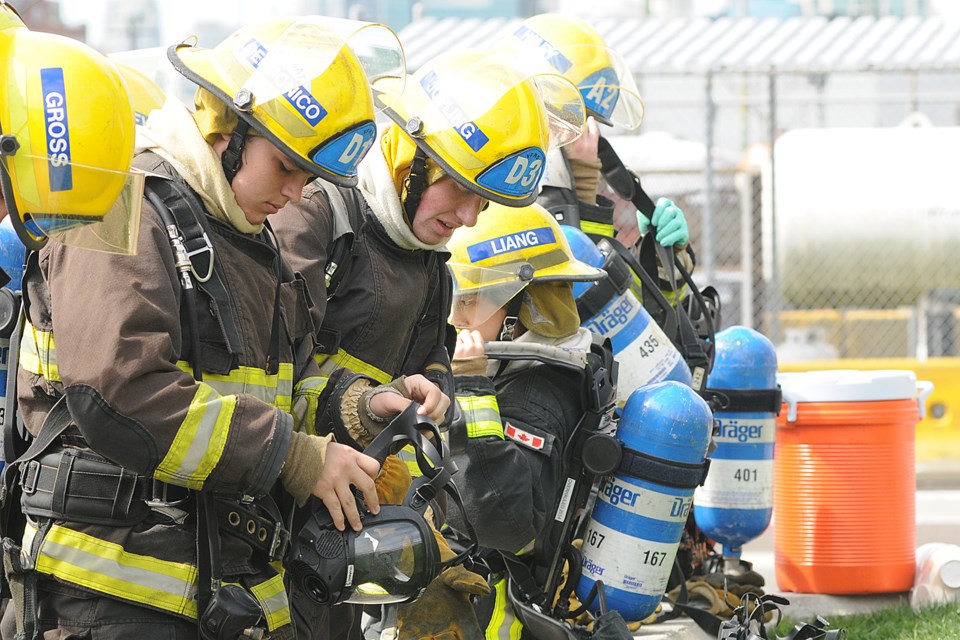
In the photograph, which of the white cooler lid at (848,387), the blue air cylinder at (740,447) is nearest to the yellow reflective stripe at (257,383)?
the blue air cylinder at (740,447)

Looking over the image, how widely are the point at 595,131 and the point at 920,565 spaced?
99.8 inches

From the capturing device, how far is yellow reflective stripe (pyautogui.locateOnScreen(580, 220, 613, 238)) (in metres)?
5.08

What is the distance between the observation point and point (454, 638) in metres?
3.71

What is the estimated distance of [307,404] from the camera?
3.00 m

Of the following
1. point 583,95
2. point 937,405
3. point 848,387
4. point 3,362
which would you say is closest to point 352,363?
point 3,362

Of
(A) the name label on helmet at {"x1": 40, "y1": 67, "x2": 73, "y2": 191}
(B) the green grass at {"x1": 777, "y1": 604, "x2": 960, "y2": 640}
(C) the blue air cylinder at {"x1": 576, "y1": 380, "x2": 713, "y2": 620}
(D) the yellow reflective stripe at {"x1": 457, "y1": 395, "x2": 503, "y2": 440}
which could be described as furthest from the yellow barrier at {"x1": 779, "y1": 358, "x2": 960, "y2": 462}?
(A) the name label on helmet at {"x1": 40, "y1": 67, "x2": 73, "y2": 191}

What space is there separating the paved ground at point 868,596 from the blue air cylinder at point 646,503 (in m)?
0.93

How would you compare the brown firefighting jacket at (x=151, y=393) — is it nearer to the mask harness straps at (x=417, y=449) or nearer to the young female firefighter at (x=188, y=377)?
the young female firefighter at (x=188, y=377)

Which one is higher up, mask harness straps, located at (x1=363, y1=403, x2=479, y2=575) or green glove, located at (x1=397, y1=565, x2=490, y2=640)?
mask harness straps, located at (x1=363, y1=403, x2=479, y2=575)

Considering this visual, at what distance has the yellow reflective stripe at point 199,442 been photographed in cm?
242

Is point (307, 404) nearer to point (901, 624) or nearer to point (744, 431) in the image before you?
point (744, 431)

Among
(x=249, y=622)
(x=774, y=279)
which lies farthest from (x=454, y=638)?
(x=774, y=279)

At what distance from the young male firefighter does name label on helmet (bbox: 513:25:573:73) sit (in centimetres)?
103

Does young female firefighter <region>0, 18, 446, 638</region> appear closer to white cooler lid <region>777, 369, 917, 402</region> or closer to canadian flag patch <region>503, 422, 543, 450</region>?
canadian flag patch <region>503, 422, 543, 450</region>
